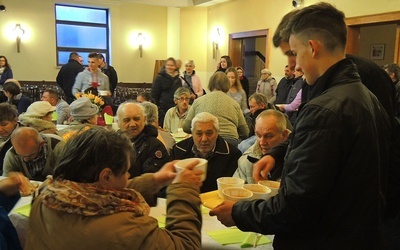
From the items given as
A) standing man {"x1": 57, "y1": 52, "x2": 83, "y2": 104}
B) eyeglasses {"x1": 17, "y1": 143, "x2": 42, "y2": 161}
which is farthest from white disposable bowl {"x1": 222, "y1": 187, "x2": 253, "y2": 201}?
standing man {"x1": 57, "y1": 52, "x2": 83, "y2": 104}

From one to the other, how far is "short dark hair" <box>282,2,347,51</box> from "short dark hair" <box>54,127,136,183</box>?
25.2 inches

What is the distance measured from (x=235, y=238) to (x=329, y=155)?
751mm

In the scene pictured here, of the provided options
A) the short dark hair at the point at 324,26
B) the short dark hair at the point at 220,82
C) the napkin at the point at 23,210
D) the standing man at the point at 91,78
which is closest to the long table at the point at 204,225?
the napkin at the point at 23,210

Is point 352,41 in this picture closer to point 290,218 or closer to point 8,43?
point 290,218

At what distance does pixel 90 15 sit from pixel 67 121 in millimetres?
6218

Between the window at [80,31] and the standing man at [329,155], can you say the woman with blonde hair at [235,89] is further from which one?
the window at [80,31]

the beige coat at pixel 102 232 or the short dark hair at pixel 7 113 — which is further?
the short dark hair at pixel 7 113

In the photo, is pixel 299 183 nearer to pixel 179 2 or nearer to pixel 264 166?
pixel 264 166

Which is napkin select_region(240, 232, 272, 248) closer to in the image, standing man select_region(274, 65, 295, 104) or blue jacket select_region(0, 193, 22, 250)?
blue jacket select_region(0, 193, 22, 250)

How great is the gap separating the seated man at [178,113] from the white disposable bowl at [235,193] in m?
3.18

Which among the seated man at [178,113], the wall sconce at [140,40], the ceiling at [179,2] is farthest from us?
the wall sconce at [140,40]

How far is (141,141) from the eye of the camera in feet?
9.62

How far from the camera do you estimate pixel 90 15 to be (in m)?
10.4

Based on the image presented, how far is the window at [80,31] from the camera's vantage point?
9.99 metres
